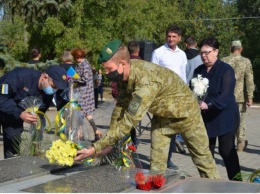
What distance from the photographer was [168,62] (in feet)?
24.4

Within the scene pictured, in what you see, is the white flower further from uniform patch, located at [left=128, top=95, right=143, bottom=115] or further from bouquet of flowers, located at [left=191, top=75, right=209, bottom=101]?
uniform patch, located at [left=128, top=95, right=143, bottom=115]

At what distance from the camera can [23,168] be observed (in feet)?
12.7

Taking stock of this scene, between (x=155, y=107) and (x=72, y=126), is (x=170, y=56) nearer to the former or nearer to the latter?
(x=72, y=126)

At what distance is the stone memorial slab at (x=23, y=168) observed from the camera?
355 centimetres

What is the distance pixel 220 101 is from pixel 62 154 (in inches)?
88.5

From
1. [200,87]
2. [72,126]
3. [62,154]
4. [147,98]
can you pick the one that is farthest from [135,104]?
[200,87]

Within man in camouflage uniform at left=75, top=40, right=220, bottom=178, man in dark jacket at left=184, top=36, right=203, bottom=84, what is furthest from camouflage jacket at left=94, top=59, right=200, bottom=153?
man in dark jacket at left=184, top=36, right=203, bottom=84

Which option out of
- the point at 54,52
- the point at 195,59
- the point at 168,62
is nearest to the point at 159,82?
the point at 168,62

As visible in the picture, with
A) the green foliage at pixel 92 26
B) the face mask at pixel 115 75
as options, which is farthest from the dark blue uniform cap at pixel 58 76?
the green foliage at pixel 92 26

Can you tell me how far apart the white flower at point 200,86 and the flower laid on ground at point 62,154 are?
6.79 feet

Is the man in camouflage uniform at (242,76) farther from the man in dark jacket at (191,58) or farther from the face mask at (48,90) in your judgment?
the face mask at (48,90)

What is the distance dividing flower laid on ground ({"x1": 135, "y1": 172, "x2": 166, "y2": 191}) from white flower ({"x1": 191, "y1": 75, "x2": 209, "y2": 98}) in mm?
2353

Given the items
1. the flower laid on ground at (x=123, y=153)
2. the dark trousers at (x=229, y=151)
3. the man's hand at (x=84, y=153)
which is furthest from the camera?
the dark trousers at (x=229, y=151)

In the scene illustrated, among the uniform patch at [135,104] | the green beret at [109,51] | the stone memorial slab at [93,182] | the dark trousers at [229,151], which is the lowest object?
the dark trousers at [229,151]
